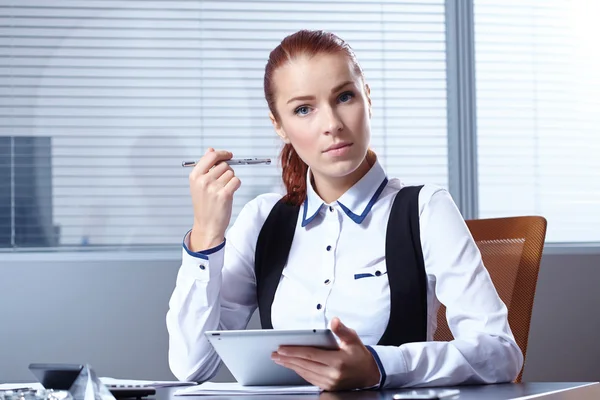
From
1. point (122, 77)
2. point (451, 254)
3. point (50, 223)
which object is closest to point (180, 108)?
point (122, 77)

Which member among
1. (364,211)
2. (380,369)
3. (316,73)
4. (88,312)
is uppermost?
(316,73)

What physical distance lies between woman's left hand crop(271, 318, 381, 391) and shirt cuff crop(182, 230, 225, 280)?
0.49 meters

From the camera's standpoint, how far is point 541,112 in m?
3.21

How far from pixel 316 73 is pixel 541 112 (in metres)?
1.90

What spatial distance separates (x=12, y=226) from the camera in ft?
9.67

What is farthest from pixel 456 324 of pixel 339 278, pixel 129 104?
pixel 129 104

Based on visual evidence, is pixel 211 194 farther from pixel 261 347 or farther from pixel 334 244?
pixel 261 347

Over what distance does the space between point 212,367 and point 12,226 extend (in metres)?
1.61

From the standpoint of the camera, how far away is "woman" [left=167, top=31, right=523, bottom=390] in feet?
4.97

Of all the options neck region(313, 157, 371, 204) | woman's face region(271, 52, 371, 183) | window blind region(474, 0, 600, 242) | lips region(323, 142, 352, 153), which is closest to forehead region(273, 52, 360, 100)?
woman's face region(271, 52, 371, 183)

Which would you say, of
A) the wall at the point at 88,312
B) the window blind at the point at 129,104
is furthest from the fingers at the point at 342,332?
the window blind at the point at 129,104

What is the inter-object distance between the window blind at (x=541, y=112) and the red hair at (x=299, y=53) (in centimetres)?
156

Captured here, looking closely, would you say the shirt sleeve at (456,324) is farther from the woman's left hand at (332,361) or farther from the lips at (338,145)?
the lips at (338,145)

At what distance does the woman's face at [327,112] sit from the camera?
1.53 metres
